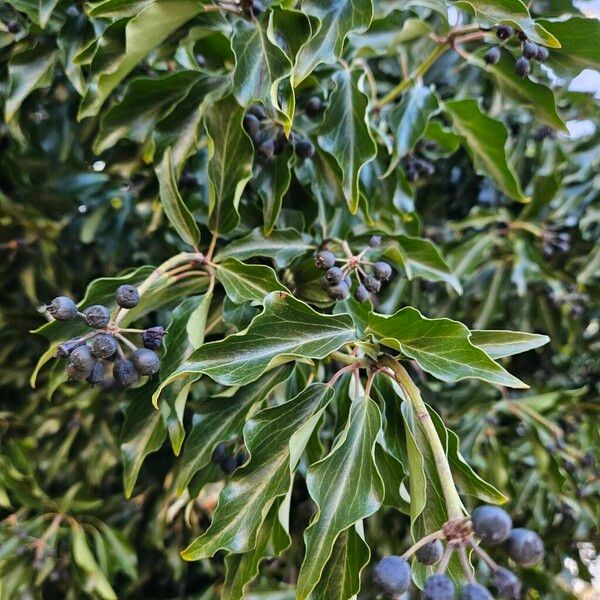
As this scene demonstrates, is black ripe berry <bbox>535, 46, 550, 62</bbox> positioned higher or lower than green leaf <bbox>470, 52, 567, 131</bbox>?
higher

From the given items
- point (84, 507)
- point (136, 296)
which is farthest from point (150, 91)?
point (84, 507)

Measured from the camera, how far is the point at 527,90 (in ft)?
3.68

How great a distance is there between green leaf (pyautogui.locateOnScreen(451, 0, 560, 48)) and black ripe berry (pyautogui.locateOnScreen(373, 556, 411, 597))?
2.33 ft

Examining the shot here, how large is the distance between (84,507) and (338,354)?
1.05 m

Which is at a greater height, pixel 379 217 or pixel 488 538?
pixel 488 538

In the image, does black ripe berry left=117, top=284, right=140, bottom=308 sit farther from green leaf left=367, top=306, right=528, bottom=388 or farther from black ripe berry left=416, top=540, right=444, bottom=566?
black ripe berry left=416, top=540, right=444, bottom=566

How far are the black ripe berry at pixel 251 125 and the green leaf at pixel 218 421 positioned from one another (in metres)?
0.39

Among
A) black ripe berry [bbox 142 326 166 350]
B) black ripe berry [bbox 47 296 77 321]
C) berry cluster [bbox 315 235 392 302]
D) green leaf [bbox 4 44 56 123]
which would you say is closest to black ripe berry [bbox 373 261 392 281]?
berry cluster [bbox 315 235 392 302]

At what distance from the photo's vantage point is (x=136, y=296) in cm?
81

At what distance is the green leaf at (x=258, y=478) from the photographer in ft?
2.39

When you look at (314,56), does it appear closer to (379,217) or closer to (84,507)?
(379,217)

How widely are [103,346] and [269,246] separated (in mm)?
380

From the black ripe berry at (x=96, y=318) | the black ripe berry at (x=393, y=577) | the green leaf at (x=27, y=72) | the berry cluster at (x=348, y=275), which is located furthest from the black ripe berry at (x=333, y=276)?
the green leaf at (x=27, y=72)

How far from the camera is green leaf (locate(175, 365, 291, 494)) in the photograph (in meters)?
0.93
